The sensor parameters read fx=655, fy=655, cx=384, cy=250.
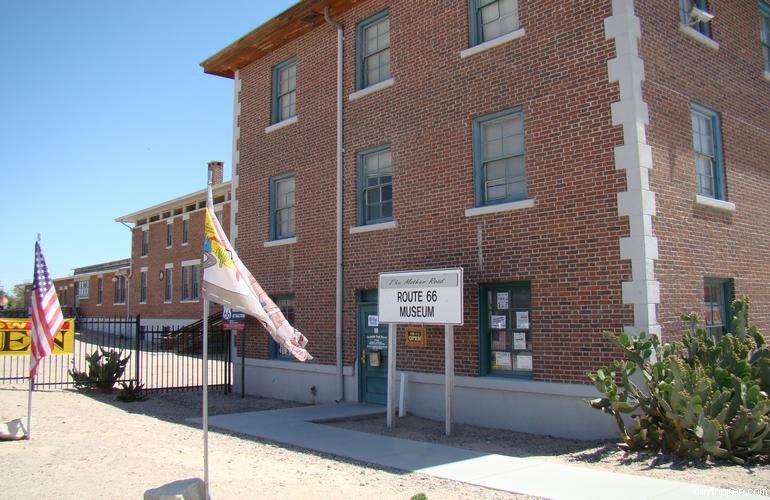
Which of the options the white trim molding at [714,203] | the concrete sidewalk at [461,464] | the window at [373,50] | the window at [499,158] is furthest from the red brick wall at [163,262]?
the white trim molding at [714,203]

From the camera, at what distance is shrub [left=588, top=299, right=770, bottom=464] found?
24.3ft

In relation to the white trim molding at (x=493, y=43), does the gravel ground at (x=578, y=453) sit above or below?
below

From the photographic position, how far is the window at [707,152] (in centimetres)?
1098

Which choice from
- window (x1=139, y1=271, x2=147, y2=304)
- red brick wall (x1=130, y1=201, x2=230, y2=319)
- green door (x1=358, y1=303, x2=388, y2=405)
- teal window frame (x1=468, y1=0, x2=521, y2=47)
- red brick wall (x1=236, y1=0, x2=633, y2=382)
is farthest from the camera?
window (x1=139, y1=271, x2=147, y2=304)

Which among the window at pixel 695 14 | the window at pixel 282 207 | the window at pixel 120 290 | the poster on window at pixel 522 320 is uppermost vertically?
the window at pixel 695 14

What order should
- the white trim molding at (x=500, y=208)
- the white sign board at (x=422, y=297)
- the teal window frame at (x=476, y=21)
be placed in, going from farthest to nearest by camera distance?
the teal window frame at (x=476, y=21)
the white trim molding at (x=500, y=208)
the white sign board at (x=422, y=297)

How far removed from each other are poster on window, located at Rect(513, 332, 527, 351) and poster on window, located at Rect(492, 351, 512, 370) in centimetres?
21

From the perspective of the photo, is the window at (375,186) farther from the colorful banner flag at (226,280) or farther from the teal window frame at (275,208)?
the colorful banner flag at (226,280)

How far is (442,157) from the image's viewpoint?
11.8 metres

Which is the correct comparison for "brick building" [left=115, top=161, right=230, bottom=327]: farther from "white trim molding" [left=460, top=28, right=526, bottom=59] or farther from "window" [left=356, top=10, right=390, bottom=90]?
"white trim molding" [left=460, top=28, right=526, bottom=59]

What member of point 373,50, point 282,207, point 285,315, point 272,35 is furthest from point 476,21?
point 285,315

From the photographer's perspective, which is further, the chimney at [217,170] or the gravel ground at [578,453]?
the chimney at [217,170]

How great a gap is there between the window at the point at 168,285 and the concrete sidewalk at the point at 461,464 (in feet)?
82.7

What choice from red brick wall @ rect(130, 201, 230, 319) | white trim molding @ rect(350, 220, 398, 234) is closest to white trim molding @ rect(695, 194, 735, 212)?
white trim molding @ rect(350, 220, 398, 234)
